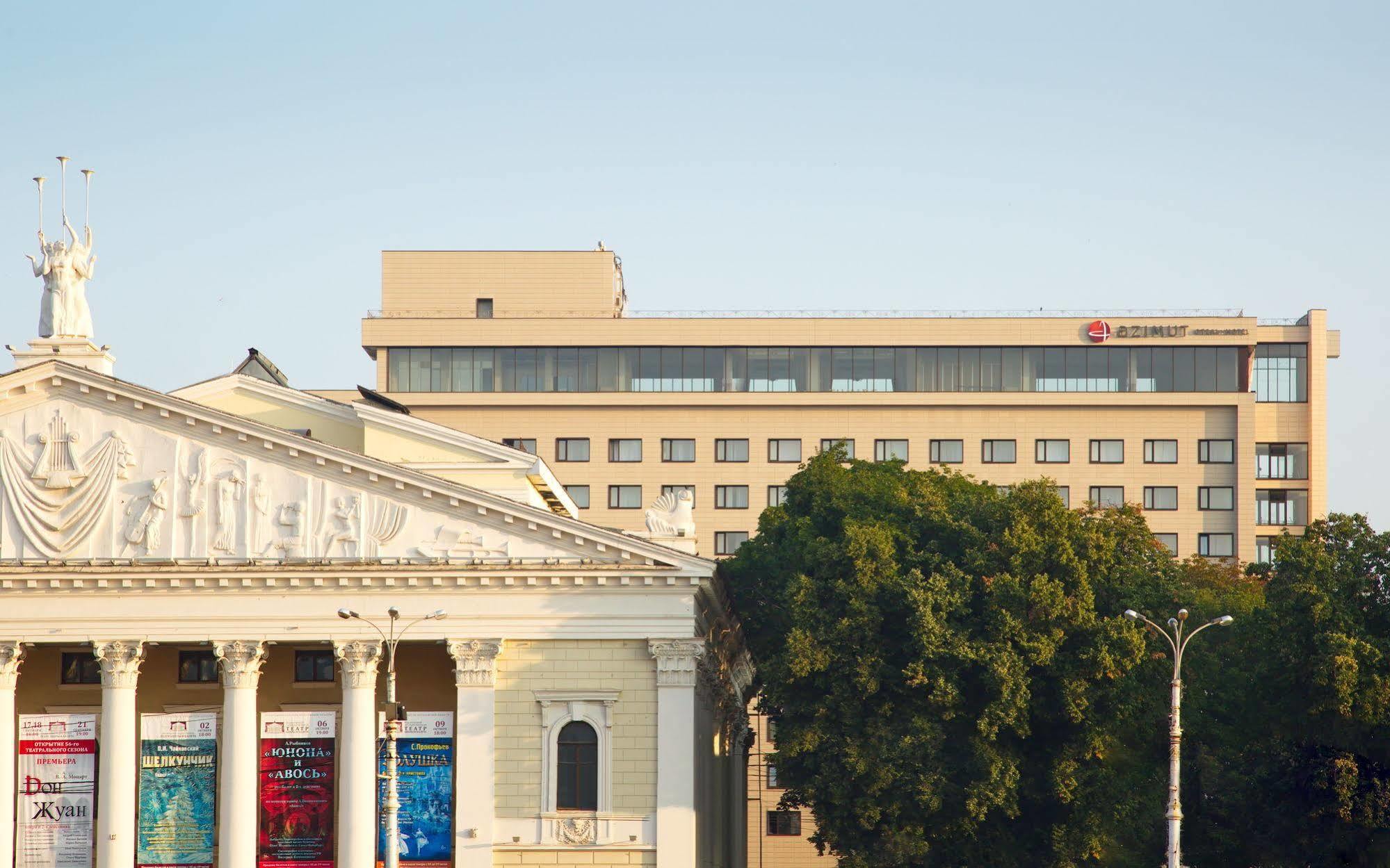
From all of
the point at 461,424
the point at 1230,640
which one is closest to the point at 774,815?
the point at 461,424

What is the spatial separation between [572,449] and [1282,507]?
38.5m

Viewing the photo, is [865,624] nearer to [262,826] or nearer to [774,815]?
[262,826]

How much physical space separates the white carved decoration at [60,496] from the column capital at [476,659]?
419 inches

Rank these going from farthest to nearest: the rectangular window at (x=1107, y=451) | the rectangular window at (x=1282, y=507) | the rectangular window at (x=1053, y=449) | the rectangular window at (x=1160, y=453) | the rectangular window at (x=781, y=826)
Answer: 1. the rectangular window at (x=1282, y=507)
2. the rectangular window at (x=1160, y=453)
3. the rectangular window at (x=1107, y=451)
4. the rectangular window at (x=1053, y=449)
5. the rectangular window at (x=781, y=826)

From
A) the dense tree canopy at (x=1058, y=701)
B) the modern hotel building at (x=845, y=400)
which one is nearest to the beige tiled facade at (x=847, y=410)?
the modern hotel building at (x=845, y=400)

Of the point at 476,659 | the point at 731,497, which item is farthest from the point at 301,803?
the point at 731,497

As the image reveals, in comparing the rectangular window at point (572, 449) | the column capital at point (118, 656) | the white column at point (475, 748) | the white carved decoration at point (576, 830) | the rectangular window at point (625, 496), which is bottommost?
the white carved decoration at point (576, 830)

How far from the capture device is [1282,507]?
372ft

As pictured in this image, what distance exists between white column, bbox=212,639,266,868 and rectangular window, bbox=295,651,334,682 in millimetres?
2900

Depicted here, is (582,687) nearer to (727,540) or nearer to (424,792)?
(424,792)

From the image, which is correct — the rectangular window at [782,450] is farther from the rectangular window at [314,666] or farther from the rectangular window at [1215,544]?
the rectangular window at [314,666]

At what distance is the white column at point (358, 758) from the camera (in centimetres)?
5709

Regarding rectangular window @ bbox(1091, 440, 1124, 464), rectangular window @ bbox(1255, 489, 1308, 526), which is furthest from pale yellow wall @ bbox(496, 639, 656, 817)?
rectangular window @ bbox(1255, 489, 1308, 526)

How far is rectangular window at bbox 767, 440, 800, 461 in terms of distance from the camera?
360 ft
